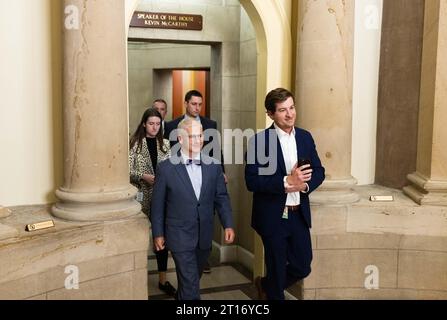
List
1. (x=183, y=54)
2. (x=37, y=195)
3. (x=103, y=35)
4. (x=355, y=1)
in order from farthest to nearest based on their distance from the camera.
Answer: (x=183, y=54) < (x=355, y=1) < (x=37, y=195) < (x=103, y=35)

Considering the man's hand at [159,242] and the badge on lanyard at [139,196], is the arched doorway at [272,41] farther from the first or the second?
the man's hand at [159,242]

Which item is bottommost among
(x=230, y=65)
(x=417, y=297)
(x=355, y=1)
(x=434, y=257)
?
(x=417, y=297)

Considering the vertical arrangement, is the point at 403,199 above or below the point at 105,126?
below

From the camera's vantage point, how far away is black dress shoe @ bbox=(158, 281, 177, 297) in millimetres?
5078

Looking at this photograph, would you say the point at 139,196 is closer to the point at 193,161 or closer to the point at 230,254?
the point at 193,161

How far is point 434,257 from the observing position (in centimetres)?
440

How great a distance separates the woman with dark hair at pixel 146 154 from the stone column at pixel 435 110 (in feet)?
6.90

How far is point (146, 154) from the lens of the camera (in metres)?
4.65

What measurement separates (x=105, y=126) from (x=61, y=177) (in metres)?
0.59

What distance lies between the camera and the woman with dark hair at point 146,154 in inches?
182

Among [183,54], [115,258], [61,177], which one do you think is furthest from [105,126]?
[183,54]

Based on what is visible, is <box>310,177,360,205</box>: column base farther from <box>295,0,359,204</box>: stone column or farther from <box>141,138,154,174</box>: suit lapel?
<box>141,138,154,174</box>: suit lapel

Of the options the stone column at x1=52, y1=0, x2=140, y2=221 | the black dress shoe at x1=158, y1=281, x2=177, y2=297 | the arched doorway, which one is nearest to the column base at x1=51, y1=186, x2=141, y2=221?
the stone column at x1=52, y1=0, x2=140, y2=221

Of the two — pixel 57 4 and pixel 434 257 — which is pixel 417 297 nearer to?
pixel 434 257
